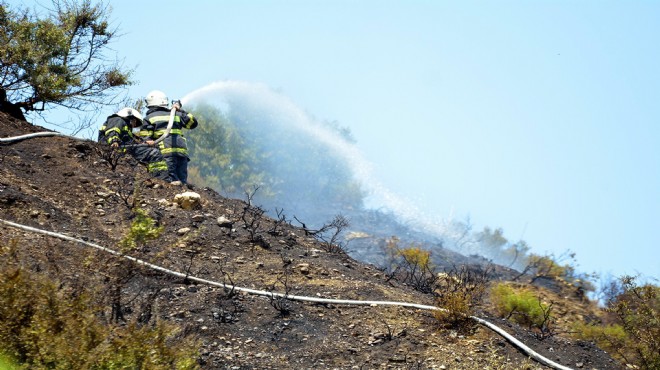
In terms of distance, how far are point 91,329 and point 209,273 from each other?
3.04 m

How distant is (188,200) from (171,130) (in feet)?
7.59

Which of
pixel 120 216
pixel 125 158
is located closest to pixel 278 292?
pixel 120 216

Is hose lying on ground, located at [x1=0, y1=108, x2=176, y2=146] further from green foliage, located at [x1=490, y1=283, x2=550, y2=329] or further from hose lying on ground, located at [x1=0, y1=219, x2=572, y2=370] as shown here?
green foliage, located at [x1=490, y1=283, x2=550, y2=329]

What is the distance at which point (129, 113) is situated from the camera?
12.8m

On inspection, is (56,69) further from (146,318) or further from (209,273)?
(146,318)

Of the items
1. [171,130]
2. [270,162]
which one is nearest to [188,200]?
[171,130]

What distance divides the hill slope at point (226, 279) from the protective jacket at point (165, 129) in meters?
1.26

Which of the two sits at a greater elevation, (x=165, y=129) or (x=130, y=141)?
(x=165, y=129)

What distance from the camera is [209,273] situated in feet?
27.9

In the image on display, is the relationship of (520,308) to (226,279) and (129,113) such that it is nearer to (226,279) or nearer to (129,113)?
(226,279)

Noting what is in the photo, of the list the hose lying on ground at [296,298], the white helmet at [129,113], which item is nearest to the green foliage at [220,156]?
the white helmet at [129,113]

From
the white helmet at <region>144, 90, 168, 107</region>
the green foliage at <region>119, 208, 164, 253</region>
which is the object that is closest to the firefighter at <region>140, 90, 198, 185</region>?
the white helmet at <region>144, 90, 168, 107</region>

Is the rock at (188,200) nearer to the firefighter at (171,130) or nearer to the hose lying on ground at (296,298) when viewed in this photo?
the firefighter at (171,130)

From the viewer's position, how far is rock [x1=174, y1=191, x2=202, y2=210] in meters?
10.5
